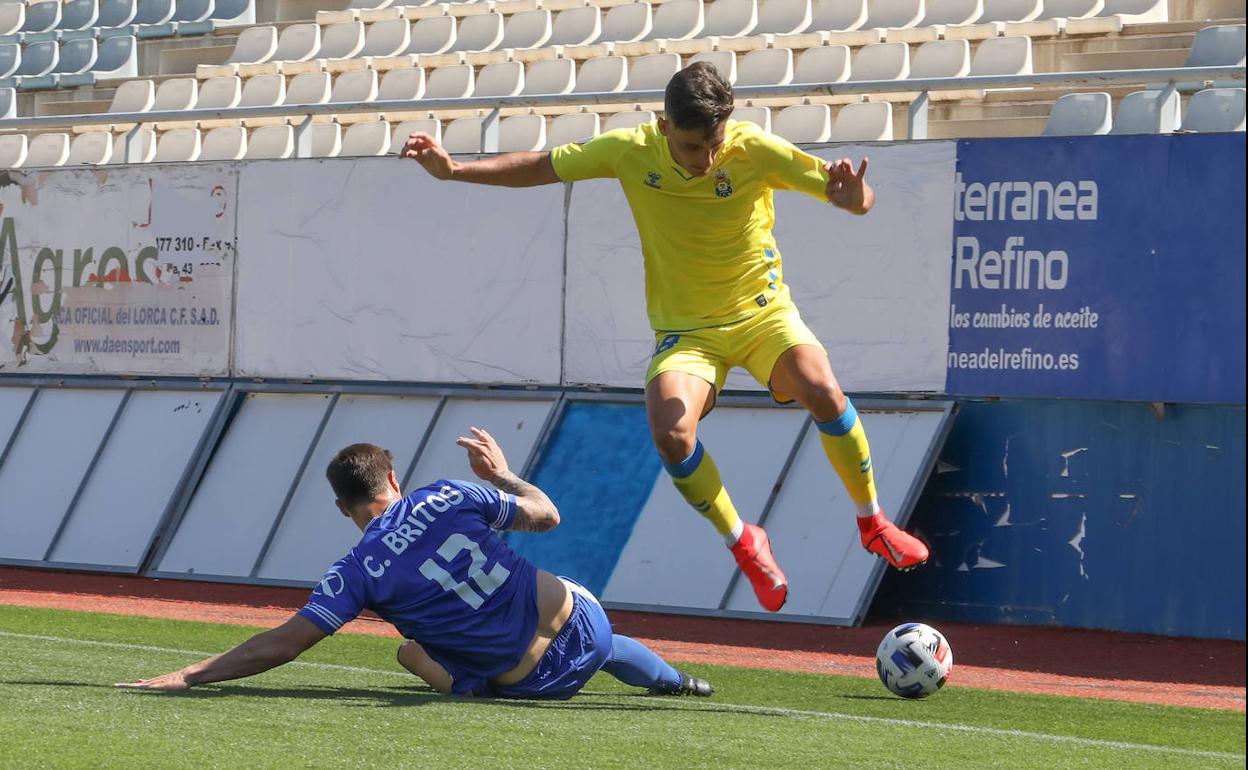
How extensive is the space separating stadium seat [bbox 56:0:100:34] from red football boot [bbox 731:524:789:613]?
18162 millimetres

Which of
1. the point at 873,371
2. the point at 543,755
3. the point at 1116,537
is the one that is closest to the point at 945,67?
the point at 873,371

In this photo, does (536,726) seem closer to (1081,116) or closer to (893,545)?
(893,545)

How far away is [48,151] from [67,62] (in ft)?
9.84

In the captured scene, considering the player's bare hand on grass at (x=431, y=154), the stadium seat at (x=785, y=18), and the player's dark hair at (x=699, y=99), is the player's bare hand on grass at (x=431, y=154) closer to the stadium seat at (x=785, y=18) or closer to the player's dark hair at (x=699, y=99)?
the player's dark hair at (x=699, y=99)

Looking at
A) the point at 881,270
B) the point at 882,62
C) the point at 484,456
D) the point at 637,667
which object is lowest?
the point at 637,667

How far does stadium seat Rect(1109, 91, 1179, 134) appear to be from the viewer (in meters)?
12.7

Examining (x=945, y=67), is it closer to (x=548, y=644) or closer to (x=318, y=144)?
(x=318, y=144)

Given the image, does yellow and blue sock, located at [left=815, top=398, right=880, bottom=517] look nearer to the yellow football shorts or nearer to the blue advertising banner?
the yellow football shorts

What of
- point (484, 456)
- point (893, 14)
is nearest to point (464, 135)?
point (893, 14)

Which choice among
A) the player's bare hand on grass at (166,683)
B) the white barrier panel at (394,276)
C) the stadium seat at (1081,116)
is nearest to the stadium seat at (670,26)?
the white barrier panel at (394,276)

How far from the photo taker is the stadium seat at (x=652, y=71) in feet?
56.9

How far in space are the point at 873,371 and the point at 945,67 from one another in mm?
3701

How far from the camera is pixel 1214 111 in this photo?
12.6 meters

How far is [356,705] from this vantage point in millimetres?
7375
